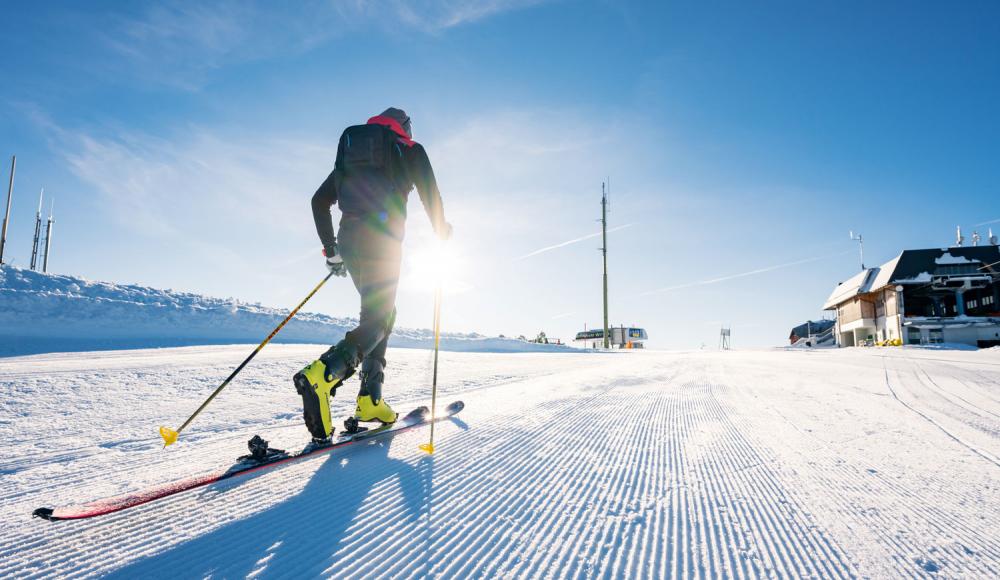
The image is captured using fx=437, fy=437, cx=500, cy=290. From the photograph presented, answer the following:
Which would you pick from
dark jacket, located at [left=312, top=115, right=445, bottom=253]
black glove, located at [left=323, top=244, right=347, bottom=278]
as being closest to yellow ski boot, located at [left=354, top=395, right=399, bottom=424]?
black glove, located at [left=323, top=244, right=347, bottom=278]

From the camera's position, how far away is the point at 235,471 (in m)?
1.71

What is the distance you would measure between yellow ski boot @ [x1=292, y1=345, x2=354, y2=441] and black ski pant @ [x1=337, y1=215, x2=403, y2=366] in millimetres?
380

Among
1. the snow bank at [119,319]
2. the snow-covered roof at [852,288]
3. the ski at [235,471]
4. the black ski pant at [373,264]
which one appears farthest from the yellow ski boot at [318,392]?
the snow-covered roof at [852,288]

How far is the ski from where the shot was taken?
132cm

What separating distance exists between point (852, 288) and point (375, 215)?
4954cm

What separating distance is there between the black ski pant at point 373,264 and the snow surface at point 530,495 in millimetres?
706

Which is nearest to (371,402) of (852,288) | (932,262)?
(932,262)

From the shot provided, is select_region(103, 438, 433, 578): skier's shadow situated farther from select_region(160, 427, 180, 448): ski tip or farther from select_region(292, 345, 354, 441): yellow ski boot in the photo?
select_region(160, 427, 180, 448): ski tip

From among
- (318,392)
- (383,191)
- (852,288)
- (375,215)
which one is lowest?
(318,392)

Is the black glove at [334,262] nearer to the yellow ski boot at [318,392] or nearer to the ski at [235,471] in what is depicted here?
the yellow ski boot at [318,392]

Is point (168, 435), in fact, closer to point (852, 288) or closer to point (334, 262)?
point (334, 262)

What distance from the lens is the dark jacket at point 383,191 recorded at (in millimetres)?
2719

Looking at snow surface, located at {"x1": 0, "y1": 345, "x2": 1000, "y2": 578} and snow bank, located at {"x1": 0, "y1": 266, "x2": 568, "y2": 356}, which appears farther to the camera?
snow bank, located at {"x1": 0, "y1": 266, "x2": 568, "y2": 356}

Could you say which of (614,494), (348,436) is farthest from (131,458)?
(614,494)
